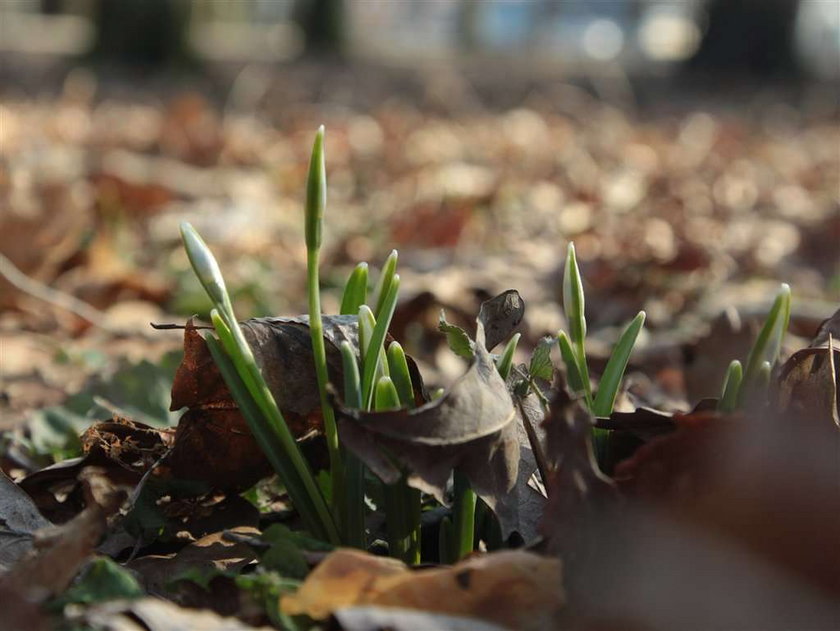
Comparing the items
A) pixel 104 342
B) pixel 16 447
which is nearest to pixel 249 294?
pixel 104 342

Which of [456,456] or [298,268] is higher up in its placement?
[456,456]

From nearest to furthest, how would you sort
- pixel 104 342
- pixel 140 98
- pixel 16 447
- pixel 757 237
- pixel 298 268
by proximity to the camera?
pixel 16 447 < pixel 104 342 < pixel 298 268 < pixel 757 237 < pixel 140 98

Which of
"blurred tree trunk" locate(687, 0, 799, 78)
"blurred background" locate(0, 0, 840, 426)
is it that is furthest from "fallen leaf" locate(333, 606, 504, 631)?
"blurred tree trunk" locate(687, 0, 799, 78)

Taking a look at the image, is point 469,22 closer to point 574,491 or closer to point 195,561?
point 195,561

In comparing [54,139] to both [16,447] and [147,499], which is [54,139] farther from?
[147,499]

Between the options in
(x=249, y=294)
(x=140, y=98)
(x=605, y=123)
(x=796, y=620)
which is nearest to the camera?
(x=796, y=620)

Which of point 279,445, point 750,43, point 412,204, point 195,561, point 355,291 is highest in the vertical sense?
point 750,43

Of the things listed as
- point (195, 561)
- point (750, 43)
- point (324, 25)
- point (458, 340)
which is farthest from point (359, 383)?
point (324, 25)

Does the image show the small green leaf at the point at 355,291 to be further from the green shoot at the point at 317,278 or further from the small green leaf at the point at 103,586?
the small green leaf at the point at 103,586
